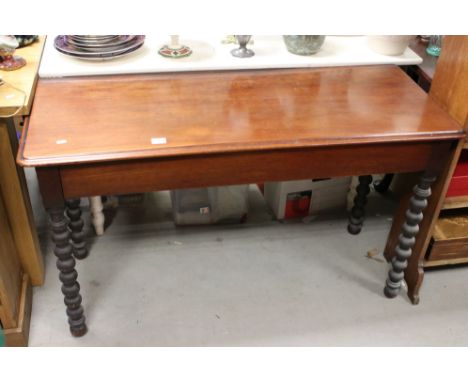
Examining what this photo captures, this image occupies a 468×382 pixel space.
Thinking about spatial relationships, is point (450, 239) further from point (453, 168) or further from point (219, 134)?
point (219, 134)

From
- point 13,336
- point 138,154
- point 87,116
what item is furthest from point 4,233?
point 138,154

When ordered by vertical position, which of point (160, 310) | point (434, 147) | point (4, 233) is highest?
point (434, 147)

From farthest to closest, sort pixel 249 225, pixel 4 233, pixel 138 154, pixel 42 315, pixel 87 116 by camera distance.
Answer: pixel 249 225 < pixel 42 315 < pixel 4 233 < pixel 87 116 < pixel 138 154

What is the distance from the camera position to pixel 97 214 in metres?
1.92

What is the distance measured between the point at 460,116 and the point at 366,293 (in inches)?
28.6

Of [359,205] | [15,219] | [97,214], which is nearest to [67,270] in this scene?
[15,219]

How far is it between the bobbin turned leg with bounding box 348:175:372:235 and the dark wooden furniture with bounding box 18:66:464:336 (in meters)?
0.37

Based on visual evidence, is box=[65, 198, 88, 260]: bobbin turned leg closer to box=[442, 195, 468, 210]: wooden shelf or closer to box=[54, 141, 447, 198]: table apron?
box=[54, 141, 447, 198]: table apron

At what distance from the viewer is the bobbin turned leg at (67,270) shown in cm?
131

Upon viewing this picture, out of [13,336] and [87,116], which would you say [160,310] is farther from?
[87,116]

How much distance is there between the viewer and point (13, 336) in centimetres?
149

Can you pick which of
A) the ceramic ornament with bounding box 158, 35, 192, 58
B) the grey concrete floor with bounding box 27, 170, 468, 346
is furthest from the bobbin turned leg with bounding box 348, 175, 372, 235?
the ceramic ornament with bounding box 158, 35, 192, 58

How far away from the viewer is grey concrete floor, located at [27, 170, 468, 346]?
5.30ft

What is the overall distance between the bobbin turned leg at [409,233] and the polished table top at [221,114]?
206mm
